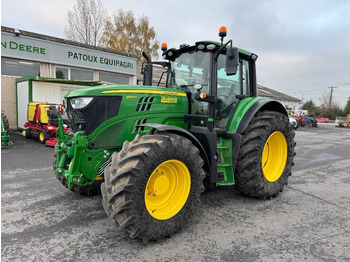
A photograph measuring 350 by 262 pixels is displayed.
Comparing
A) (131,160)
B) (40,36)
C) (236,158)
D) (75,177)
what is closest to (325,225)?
(236,158)

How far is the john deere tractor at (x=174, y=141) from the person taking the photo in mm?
2592

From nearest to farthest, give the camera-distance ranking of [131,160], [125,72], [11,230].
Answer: [131,160] → [11,230] → [125,72]

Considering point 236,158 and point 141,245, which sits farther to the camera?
point 236,158

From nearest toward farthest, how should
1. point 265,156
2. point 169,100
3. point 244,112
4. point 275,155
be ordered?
point 169,100 → point 244,112 → point 265,156 → point 275,155

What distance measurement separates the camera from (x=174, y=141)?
279cm

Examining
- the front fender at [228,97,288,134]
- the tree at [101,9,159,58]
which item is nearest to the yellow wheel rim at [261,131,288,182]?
the front fender at [228,97,288,134]

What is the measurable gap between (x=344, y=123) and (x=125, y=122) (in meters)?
34.4

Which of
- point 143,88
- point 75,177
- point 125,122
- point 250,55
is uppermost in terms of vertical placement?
point 250,55

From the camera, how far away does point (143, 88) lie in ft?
10.8

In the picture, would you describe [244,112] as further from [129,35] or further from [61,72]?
[129,35]

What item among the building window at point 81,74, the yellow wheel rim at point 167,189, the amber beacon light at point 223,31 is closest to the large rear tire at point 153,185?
the yellow wheel rim at point 167,189

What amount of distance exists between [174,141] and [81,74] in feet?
42.8

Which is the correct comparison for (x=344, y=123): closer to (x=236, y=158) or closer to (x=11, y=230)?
(x=236, y=158)

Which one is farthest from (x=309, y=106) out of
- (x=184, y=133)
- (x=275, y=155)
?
(x=184, y=133)
